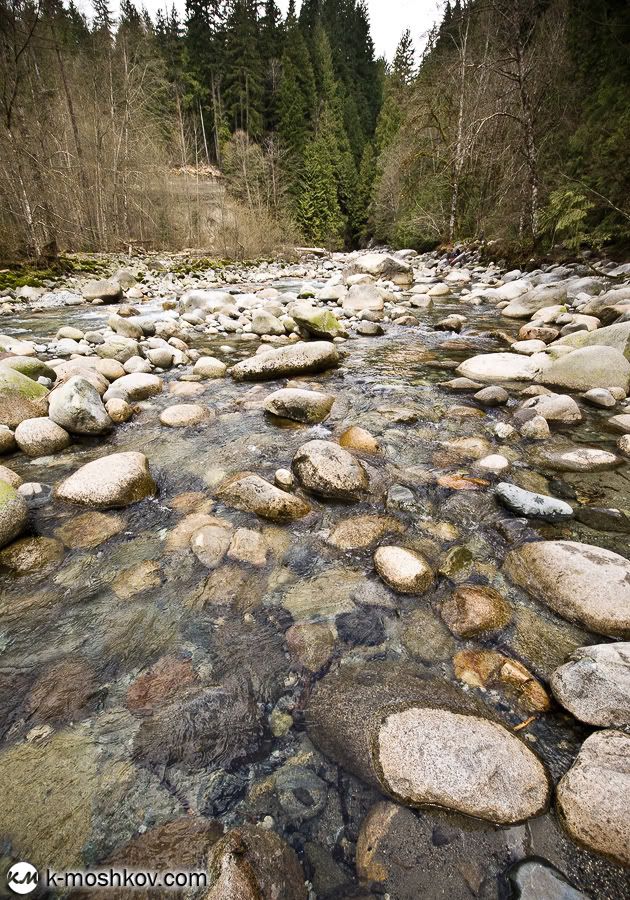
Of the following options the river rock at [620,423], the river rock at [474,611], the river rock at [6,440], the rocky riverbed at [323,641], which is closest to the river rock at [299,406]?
the rocky riverbed at [323,641]

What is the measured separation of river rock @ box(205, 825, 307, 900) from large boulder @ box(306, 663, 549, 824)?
30cm

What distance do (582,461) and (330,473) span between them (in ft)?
6.29

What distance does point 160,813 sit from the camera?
1.23 metres

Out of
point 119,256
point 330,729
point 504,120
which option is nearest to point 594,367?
point 330,729

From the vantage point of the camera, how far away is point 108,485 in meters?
2.67

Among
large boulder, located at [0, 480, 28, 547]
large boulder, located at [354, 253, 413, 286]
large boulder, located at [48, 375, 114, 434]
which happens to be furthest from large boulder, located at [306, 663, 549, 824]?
large boulder, located at [354, 253, 413, 286]

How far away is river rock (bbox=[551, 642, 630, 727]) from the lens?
4.50 feet

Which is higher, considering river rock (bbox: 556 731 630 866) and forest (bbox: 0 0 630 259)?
forest (bbox: 0 0 630 259)

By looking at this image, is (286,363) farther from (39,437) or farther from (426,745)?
(426,745)

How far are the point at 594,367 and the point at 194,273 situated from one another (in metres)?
15.2

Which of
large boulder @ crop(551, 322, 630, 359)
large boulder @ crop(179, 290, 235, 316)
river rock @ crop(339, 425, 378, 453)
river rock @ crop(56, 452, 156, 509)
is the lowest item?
river rock @ crop(339, 425, 378, 453)

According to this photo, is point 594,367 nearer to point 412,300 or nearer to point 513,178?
point 412,300

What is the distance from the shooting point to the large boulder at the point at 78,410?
136 inches

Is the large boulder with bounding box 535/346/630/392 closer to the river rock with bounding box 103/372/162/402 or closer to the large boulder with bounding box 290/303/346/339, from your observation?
the large boulder with bounding box 290/303/346/339
